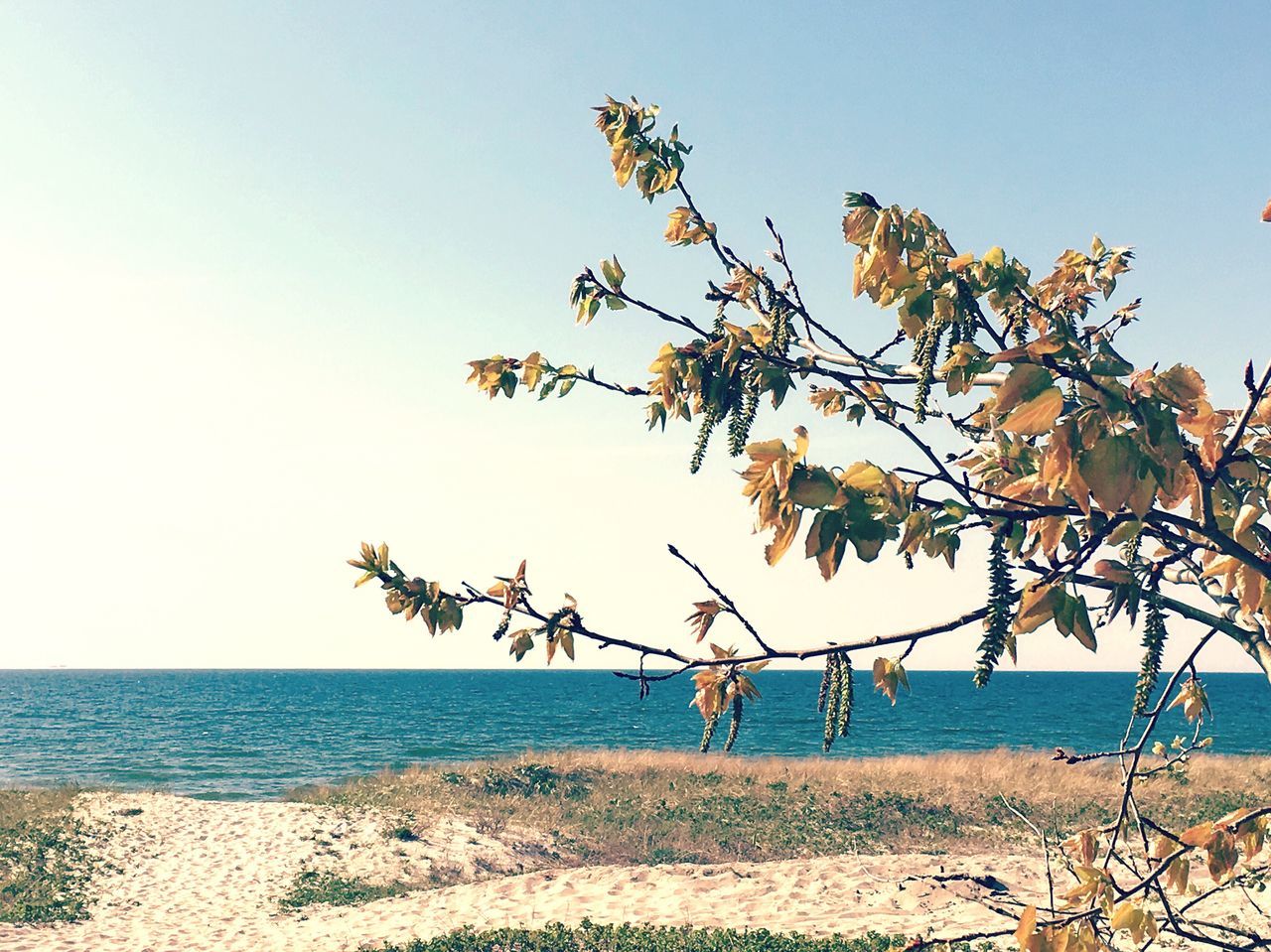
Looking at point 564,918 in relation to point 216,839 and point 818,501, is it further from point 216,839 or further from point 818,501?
point 818,501

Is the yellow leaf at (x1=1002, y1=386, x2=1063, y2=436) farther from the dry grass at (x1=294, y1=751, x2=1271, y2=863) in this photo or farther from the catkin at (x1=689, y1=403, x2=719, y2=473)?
the dry grass at (x1=294, y1=751, x2=1271, y2=863)

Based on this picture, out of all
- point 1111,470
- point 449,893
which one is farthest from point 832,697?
point 449,893

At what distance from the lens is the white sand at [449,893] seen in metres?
11.0

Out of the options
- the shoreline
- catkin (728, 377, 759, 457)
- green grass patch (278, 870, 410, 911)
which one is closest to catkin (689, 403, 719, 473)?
catkin (728, 377, 759, 457)

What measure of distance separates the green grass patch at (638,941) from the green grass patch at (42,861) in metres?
6.22

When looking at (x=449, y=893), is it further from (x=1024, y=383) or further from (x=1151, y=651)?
(x=1024, y=383)

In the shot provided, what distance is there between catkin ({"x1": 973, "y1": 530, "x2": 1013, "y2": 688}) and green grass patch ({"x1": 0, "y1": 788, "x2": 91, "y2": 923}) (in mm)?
14826

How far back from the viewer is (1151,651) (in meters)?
2.24

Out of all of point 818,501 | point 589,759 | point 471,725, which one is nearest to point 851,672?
point 818,501

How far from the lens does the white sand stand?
36.1 ft

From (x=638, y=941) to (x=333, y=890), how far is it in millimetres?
6681

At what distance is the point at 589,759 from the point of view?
993 inches

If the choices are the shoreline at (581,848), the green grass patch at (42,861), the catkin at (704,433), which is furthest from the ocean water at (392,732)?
the catkin at (704,433)

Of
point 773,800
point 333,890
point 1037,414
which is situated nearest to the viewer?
point 1037,414
